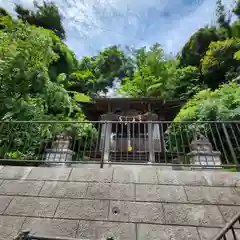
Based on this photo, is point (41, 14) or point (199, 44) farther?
point (199, 44)

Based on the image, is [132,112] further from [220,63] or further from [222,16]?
[222,16]

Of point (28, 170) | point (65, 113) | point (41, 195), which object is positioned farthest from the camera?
point (65, 113)

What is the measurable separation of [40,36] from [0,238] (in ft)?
14.3

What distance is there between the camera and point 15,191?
221 centimetres

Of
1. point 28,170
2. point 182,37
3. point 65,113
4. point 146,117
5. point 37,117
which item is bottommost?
point 28,170

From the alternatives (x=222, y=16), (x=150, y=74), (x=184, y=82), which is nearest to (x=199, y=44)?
(x=222, y=16)

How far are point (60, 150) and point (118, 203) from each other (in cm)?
297

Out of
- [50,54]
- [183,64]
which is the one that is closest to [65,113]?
[50,54]

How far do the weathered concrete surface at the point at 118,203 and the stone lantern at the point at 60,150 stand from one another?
1.90 m

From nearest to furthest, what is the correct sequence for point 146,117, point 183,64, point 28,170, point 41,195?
point 41,195, point 28,170, point 146,117, point 183,64

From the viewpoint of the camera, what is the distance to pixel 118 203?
77.8 inches

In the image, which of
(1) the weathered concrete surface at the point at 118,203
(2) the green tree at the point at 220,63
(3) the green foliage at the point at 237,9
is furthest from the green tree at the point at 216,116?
(3) the green foliage at the point at 237,9

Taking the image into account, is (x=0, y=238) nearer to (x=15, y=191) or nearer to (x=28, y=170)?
(x=15, y=191)

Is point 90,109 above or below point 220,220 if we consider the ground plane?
above
